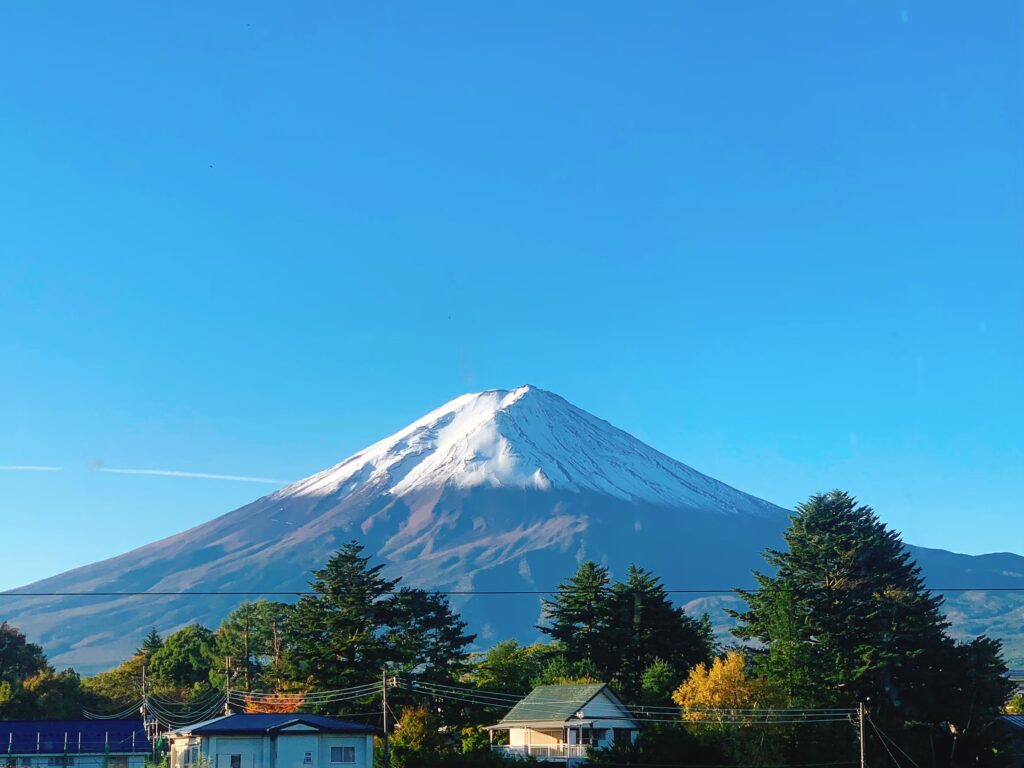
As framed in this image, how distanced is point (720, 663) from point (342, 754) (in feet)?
76.3

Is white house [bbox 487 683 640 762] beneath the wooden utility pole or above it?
beneath

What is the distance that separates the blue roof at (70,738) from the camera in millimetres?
73125

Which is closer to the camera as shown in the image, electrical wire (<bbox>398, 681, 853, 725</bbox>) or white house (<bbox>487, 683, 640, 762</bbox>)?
electrical wire (<bbox>398, 681, 853, 725</bbox>)

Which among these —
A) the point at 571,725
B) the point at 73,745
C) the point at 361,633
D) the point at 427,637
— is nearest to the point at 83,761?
the point at 73,745

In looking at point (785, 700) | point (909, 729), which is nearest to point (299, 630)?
point (785, 700)

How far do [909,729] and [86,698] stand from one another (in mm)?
69546

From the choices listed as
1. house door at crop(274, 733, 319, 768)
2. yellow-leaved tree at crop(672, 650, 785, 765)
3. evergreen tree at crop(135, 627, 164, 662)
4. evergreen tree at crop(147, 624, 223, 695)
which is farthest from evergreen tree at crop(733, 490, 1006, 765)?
evergreen tree at crop(135, 627, 164, 662)

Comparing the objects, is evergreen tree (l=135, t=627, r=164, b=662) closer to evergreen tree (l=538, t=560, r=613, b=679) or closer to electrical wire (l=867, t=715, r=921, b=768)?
evergreen tree (l=538, t=560, r=613, b=679)

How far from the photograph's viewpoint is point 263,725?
64875mm

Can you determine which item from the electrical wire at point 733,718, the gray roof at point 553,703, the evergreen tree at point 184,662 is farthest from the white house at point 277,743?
the evergreen tree at point 184,662

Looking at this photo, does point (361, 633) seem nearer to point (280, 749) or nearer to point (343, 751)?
point (343, 751)

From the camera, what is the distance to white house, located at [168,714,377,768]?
63562 mm

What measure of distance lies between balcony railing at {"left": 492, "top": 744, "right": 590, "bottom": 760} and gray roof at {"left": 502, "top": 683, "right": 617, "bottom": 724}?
1.54 meters

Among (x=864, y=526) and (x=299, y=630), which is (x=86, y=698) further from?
(x=864, y=526)
